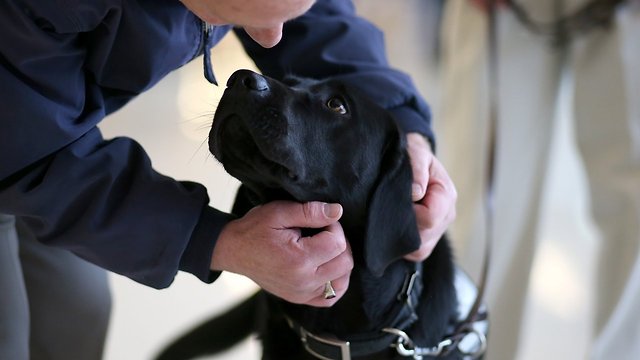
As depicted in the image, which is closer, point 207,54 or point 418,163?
point 207,54

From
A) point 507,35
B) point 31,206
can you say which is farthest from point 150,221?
point 507,35

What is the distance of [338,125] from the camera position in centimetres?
93

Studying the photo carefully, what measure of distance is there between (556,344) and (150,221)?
3.28ft

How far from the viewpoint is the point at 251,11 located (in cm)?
67

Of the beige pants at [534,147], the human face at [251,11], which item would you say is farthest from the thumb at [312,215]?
the beige pants at [534,147]

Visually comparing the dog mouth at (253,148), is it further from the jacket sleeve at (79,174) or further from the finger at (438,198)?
the finger at (438,198)

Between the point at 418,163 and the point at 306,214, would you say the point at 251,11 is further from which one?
the point at 418,163

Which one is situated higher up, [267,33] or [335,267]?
[267,33]

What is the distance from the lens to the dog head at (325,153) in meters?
0.82

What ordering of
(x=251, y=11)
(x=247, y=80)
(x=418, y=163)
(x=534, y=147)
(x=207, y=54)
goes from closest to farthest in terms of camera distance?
(x=251, y=11), (x=247, y=80), (x=207, y=54), (x=418, y=163), (x=534, y=147)

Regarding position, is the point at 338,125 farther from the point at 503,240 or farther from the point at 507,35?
the point at 507,35

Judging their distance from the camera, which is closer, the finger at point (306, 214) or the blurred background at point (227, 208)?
the finger at point (306, 214)

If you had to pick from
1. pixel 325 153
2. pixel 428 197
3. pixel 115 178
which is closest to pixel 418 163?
pixel 428 197

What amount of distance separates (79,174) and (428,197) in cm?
42
